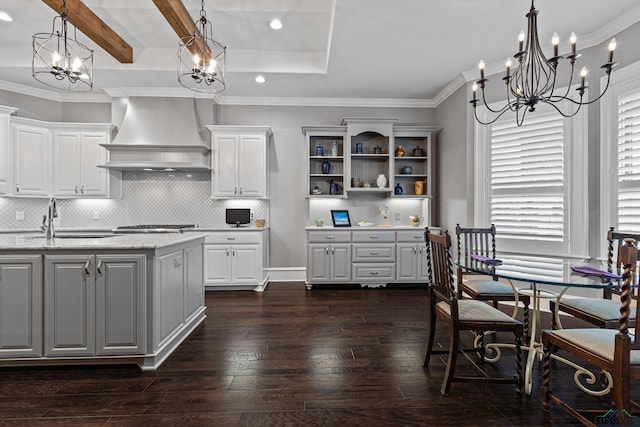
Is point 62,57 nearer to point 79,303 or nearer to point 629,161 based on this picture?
point 79,303

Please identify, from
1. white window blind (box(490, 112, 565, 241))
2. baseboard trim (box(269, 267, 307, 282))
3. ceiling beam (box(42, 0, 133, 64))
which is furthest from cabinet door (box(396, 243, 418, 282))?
ceiling beam (box(42, 0, 133, 64))

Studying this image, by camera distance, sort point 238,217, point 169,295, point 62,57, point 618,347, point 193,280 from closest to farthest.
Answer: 1. point 618,347
2. point 169,295
3. point 193,280
4. point 62,57
5. point 238,217

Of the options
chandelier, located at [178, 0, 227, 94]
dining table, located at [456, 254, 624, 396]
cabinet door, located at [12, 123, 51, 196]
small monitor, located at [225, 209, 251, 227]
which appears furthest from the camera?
small monitor, located at [225, 209, 251, 227]

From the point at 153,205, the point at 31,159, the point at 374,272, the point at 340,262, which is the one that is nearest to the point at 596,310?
the point at 374,272

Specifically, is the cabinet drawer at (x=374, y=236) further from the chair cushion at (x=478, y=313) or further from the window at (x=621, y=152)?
the chair cushion at (x=478, y=313)

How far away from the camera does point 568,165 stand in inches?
139

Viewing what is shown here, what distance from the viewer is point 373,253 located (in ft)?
16.0

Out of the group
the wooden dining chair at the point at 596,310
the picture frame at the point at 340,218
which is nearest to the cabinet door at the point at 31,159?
the picture frame at the point at 340,218

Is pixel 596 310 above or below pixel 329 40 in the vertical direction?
below

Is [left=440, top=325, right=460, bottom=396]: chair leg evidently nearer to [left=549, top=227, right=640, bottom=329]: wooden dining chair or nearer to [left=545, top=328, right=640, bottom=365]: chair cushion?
[left=545, top=328, right=640, bottom=365]: chair cushion

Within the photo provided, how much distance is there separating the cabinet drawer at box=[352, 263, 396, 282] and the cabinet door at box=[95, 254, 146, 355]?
311 centimetres

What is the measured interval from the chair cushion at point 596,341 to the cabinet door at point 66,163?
6.07 metres

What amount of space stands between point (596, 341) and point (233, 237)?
13.6ft

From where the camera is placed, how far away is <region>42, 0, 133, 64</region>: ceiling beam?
3.09 m
